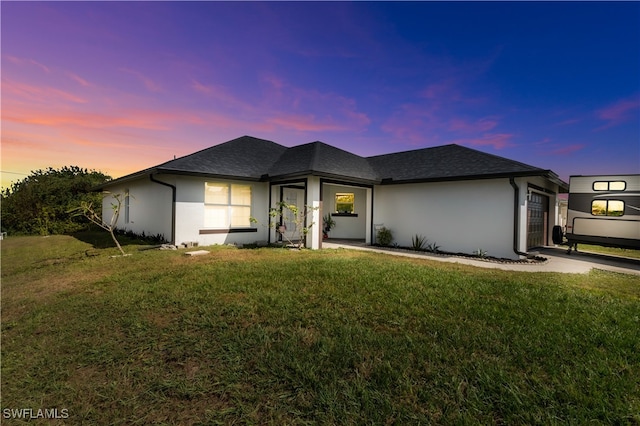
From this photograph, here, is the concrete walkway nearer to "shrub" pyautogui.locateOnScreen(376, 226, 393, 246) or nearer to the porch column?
"shrub" pyautogui.locateOnScreen(376, 226, 393, 246)

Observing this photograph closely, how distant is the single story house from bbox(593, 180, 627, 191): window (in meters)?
1.27

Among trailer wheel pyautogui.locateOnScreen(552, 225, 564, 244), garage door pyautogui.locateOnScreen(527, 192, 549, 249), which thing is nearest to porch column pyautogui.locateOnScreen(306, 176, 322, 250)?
garage door pyautogui.locateOnScreen(527, 192, 549, 249)

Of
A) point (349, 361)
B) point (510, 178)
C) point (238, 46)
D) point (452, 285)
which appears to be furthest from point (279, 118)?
point (349, 361)

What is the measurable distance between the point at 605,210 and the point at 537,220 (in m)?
2.44

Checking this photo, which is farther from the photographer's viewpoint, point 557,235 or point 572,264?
point 557,235

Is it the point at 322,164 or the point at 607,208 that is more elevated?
the point at 322,164

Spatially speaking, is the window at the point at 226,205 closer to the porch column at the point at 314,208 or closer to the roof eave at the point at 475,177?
the porch column at the point at 314,208

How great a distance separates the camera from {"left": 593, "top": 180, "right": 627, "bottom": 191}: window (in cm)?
909

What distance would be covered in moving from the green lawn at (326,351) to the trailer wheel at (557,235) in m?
7.52

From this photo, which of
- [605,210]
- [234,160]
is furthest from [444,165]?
[234,160]

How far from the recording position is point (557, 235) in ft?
39.4

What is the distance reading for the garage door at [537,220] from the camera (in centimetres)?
1088

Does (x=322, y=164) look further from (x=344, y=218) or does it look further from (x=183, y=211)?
(x=183, y=211)

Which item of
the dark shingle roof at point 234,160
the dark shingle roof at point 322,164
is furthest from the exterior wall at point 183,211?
the dark shingle roof at point 322,164
